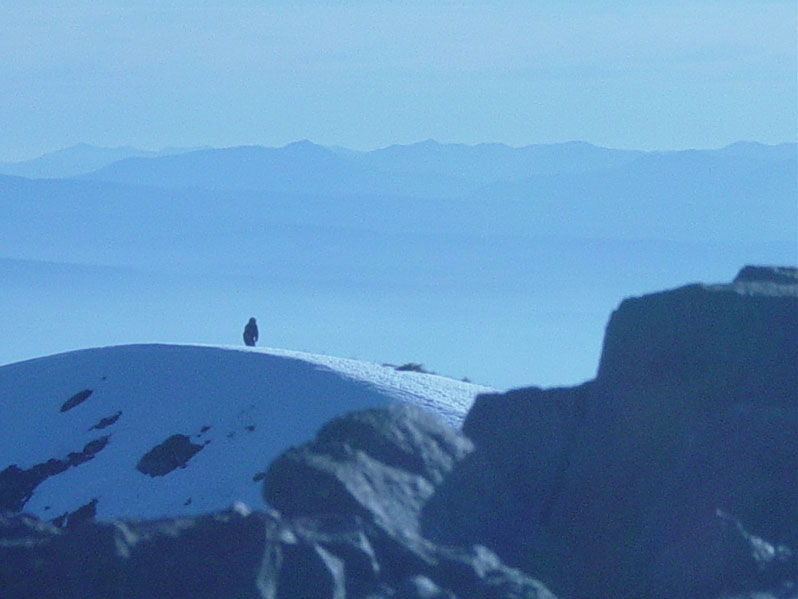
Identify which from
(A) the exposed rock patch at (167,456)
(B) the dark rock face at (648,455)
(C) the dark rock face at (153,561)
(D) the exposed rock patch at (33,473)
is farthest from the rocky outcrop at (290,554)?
(D) the exposed rock patch at (33,473)

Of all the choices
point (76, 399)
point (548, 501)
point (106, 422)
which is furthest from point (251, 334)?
point (548, 501)

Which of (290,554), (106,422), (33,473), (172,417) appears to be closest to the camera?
(290,554)

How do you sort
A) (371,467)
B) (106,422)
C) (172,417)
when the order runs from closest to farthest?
(371,467), (172,417), (106,422)

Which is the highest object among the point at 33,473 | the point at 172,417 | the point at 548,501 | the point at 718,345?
the point at 718,345

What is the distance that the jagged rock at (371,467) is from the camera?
6723mm

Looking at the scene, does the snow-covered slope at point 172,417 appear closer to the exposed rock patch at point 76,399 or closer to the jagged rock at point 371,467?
the exposed rock patch at point 76,399

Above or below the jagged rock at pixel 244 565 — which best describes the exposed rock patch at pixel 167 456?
below

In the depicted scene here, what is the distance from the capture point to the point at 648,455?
7.69 metres

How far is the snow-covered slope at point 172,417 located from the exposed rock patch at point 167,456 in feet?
0.08

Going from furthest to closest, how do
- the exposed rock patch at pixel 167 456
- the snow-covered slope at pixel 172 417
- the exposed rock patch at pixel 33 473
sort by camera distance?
1. the exposed rock patch at pixel 33 473
2. the exposed rock patch at pixel 167 456
3. the snow-covered slope at pixel 172 417

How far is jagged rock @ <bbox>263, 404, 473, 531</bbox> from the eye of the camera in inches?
265

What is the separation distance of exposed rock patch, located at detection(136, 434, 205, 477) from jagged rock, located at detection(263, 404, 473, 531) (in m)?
18.6

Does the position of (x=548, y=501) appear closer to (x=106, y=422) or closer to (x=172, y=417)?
(x=172, y=417)

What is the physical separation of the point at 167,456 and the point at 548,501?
18684mm
